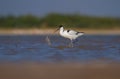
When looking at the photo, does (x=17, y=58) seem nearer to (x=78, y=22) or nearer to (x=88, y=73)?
(x=88, y=73)

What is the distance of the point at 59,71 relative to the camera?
12375 millimetres

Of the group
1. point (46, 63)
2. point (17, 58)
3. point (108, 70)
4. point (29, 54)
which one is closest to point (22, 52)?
point (29, 54)

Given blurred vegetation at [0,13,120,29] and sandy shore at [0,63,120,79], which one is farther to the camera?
blurred vegetation at [0,13,120,29]

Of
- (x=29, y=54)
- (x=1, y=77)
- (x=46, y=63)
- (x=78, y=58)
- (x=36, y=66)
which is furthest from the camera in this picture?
(x=29, y=54)

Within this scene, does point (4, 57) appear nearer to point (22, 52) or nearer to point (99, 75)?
point (22, 52)

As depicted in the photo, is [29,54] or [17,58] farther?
[29,54]

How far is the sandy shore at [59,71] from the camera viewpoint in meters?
11.5

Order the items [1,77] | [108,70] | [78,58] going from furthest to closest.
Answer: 1. [78,58]
2. [108,70]
3. [1,77]

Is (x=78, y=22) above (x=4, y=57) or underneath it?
above

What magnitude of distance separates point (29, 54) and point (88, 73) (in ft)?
18.6

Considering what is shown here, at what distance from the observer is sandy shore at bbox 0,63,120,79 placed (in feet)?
37.6

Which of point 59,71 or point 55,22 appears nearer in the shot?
point 59,71

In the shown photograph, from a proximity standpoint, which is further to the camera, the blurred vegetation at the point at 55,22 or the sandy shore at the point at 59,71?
the blurred vegetation at the point at 55,22

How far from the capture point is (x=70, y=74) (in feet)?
38.7
